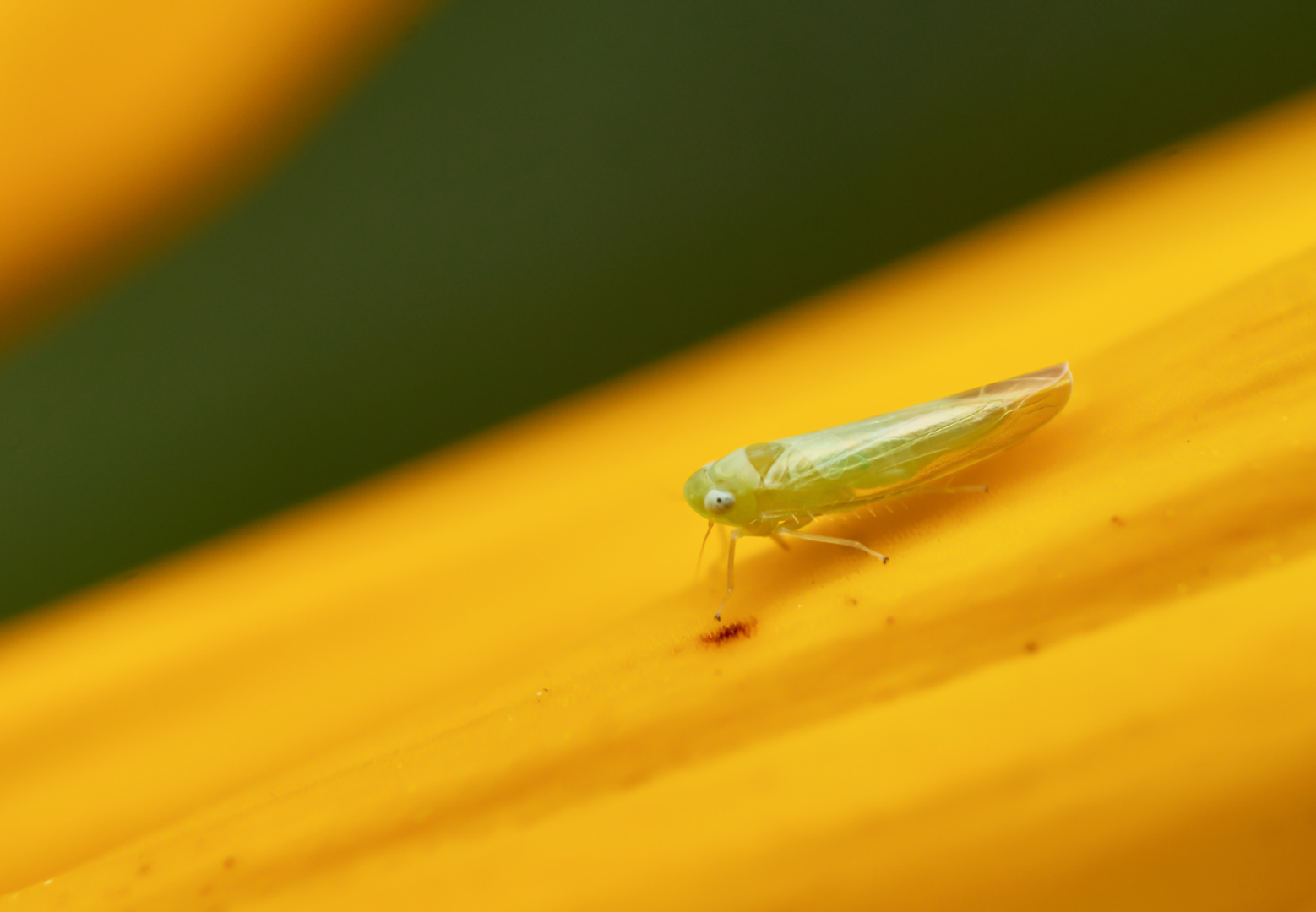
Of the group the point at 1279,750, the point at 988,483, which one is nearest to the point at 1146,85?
the point at 988,483

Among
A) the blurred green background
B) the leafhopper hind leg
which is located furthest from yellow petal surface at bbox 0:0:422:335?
the leafhopper hind leg

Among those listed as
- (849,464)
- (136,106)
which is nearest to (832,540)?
(849,464)

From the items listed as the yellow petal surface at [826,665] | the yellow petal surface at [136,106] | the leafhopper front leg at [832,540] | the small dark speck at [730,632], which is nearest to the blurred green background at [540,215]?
the yellow petal surface at [136,106]

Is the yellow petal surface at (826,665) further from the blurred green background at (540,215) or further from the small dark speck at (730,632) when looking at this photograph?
the blurred green background at (540,215)

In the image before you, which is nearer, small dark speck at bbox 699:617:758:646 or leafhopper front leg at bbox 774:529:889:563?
small dark speck at bbox 699:617:758:646

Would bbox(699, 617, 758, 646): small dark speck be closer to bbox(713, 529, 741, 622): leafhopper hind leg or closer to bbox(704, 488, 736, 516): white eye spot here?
bbox(713, 529, 741, 622): leafhopper hind leg

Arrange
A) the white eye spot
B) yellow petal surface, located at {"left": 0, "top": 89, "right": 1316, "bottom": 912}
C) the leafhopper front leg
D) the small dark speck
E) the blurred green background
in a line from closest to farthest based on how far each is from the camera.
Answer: yellow petal surface, located at {"left": 0, "top": 89, "right": 1316, "bottom": 912}
the small dark speck
the leafhopper front leg
the white eye spot
the blurred green background
